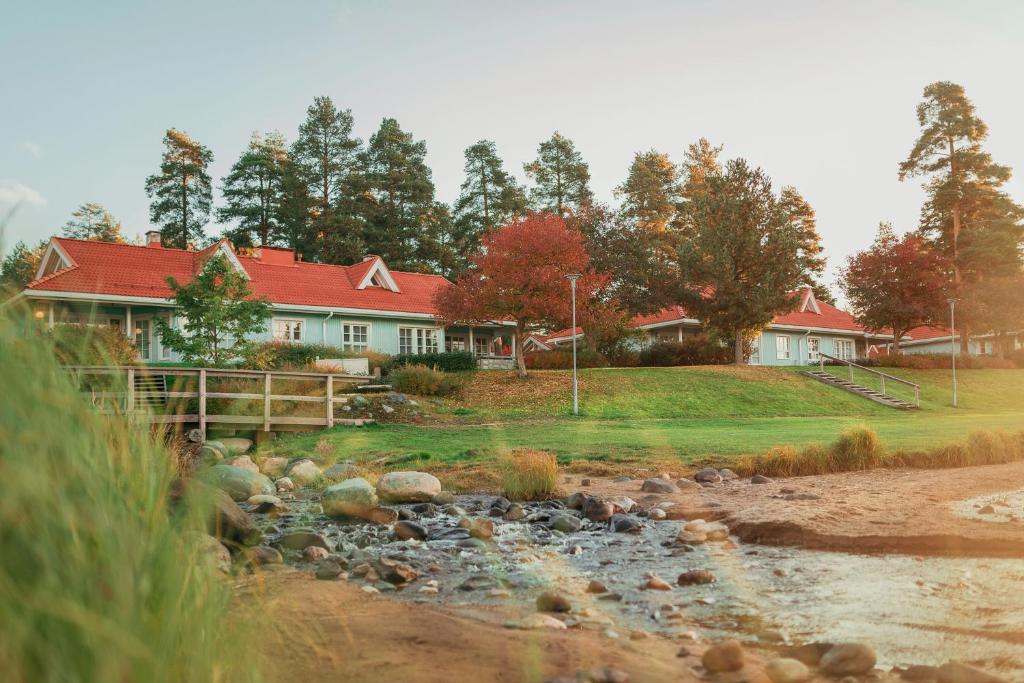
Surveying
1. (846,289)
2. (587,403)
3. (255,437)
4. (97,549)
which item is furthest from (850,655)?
(846,289)

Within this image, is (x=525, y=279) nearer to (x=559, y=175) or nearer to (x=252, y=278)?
(x=252, y=278)

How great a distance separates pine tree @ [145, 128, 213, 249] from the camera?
185 feet

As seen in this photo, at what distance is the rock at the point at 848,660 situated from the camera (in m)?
4.39

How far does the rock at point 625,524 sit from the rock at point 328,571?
3.26 metres

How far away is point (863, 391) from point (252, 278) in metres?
26.5

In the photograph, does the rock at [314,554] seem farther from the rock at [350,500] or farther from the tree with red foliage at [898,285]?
the tree with red foliage at [898,285]

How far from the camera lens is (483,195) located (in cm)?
6081

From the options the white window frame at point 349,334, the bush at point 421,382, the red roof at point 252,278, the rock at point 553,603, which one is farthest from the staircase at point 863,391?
the rock at point 553,603

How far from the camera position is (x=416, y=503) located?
1081 centimetres

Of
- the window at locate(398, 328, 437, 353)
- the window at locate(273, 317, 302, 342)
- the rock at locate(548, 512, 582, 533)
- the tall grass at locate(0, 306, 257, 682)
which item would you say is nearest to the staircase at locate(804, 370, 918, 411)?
the window at locate(398, 328, 437, 353)

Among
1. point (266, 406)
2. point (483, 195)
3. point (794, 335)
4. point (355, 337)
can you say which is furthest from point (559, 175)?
point (266, 406)

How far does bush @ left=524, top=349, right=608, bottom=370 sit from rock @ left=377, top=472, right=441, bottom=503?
24.7m

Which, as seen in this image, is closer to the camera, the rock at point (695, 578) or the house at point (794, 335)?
the rock at point (695, 578)

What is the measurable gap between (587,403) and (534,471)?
1668cm
